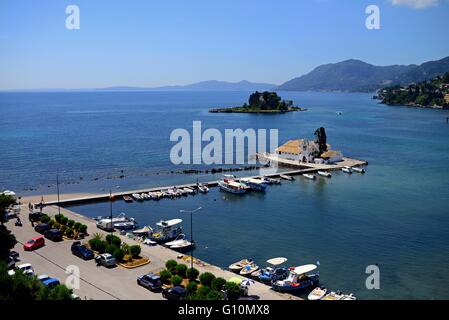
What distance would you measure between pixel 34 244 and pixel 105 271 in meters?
6.18

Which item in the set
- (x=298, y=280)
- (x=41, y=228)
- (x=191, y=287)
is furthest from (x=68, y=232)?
(x=298, y=280)

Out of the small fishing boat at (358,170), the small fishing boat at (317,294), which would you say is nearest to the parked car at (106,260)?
the small fishing boat at (317,294)

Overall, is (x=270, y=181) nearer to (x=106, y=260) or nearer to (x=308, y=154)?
(x=308, y=154)

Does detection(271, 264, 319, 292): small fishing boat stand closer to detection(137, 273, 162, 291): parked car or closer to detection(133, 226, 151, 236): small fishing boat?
detection(137, 273, 162, 291): parked car

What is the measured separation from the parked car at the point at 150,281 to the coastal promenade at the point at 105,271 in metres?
0.26

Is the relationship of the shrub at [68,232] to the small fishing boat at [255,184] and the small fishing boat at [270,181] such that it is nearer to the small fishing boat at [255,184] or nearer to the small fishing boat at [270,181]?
the small fishing boat at [255,184]

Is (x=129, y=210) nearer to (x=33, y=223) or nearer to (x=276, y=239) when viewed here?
(x=33, y=223)

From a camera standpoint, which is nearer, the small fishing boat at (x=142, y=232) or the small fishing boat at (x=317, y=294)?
the small fishing boat at (x=317, y=294)

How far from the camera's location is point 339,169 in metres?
63.0

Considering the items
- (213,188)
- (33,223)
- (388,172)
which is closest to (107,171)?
(213,188)

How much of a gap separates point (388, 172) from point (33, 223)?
1771 inches

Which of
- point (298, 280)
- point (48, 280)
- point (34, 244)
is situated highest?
point (48, 280)

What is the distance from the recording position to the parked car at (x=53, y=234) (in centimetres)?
3044

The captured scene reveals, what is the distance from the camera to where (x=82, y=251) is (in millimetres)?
27406
